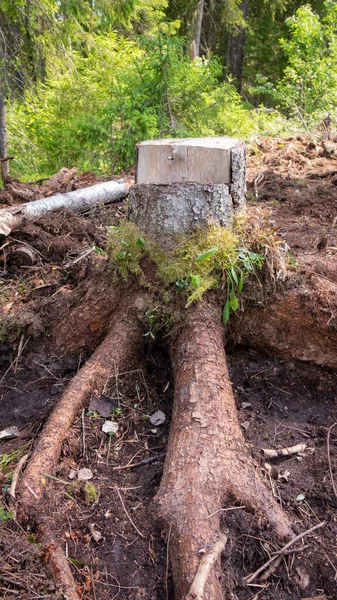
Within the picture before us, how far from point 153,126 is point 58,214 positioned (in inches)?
126

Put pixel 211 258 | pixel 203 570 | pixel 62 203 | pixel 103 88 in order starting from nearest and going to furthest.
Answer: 1. pixel 203 570
2. pixel 211 258
3. pixel 62 203
4. pixel 103 88

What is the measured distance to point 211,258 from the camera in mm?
2566

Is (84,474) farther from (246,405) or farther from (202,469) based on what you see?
(246,405)

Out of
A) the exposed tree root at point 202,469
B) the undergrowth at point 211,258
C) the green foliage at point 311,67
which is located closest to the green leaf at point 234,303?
the undergrowth at point 211,258

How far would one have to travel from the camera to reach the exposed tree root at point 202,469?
1.73 meters

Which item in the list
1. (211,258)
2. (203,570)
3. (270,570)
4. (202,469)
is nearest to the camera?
(203,570)

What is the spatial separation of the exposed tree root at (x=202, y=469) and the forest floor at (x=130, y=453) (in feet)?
0.25

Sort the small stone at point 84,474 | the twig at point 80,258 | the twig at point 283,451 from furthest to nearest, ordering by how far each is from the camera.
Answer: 1. the twig at point 80,258
2. the twig at point 283,451
3. the small stone at point 84,474

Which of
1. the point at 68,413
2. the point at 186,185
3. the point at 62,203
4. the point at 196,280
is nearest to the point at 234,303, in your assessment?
the point at 196,280

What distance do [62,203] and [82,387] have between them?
295 cm

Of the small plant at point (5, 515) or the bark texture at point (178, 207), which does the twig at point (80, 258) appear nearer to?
the bark texture at point (178, 207)

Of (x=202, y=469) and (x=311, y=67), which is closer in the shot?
Result: (x=202, y=469)

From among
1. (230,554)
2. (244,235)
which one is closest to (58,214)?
(244,235)

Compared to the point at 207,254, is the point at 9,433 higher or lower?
lower
